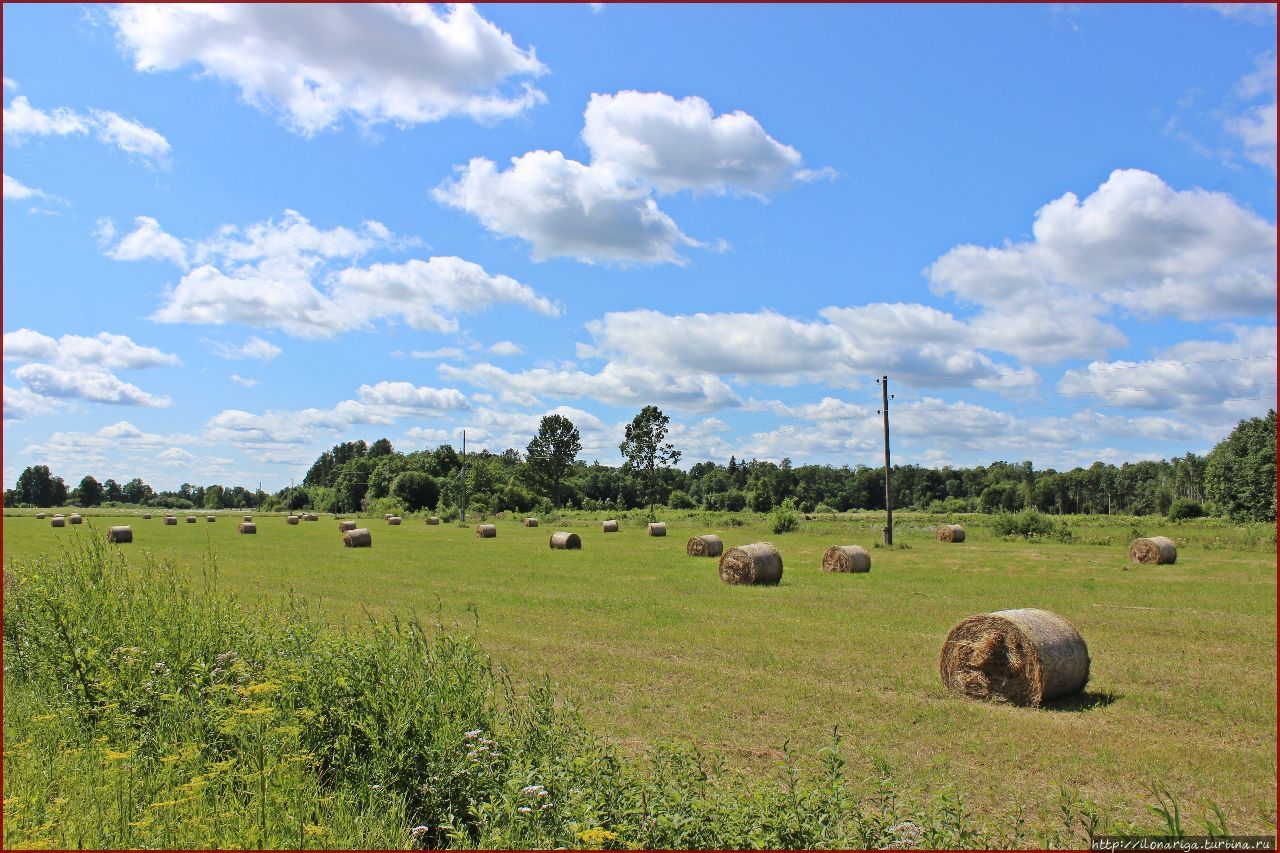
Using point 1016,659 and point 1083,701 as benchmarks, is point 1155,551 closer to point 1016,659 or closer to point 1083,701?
point 1083,701

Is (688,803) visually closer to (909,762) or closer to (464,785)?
(464,785)

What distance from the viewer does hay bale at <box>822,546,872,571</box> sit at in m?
28.8

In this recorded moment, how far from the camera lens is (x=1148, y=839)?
5855 millimetres

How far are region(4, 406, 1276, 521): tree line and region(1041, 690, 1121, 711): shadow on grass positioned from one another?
79159 mm

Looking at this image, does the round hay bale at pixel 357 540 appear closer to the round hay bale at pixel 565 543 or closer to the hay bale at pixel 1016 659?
the round hay bale at pixel 565 543

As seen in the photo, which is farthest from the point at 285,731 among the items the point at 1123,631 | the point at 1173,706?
the point at 1123,631

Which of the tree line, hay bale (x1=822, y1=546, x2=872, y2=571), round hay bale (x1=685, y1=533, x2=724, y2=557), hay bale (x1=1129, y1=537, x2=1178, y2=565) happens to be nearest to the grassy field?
hay bale (x1=1129, y1=537, x2=1178, y2=565)

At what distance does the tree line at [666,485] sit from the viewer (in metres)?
107

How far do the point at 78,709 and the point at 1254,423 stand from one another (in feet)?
378

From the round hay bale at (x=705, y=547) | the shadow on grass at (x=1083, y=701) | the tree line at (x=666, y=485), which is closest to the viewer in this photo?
the shadow on grass at (x=1083, y=701)

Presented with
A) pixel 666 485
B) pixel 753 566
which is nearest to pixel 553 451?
pixel 666 485

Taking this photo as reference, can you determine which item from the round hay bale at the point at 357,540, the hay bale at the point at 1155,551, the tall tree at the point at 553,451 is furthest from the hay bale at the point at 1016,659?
the tall tree at the point at 553,451

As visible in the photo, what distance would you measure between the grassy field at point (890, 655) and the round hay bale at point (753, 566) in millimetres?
851

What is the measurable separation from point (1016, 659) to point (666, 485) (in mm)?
110254
